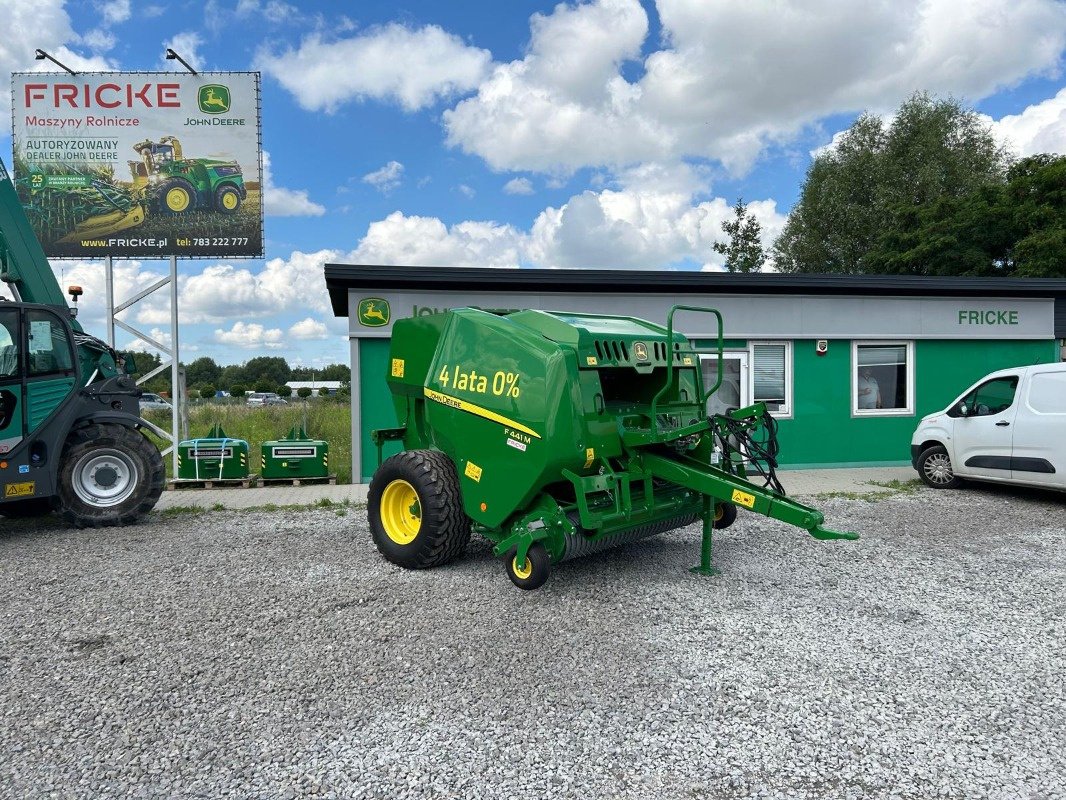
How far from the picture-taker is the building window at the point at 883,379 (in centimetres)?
1201

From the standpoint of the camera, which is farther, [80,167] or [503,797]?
[80,167]

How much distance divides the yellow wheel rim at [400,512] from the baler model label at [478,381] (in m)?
0.96

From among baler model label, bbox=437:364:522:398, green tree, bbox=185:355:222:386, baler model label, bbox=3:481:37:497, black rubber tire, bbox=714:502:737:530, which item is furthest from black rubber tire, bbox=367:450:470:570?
green tree, bbox=185:355:222:386

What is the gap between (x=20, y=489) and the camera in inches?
272

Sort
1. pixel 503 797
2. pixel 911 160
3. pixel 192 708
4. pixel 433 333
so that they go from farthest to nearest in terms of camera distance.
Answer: pixel 911 160
pixel 433 333
pixel 192 708
pixel 503 797

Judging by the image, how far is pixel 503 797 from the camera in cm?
283

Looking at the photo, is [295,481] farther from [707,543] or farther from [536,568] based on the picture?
[707,543]

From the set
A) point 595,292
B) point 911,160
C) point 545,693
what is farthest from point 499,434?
point 911,160

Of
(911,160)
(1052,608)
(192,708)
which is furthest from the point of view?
(911,160)

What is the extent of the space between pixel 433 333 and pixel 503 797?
4.06m

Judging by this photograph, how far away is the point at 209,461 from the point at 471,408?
6.53m

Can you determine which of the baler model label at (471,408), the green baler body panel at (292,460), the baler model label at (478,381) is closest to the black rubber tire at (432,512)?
the baler model label at (471,408)

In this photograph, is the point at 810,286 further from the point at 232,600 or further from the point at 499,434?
the point at 232,600

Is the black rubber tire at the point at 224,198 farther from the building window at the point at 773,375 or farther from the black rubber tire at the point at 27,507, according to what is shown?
the building window at the point at 773,375
